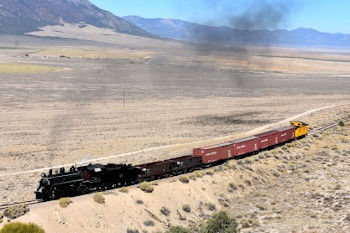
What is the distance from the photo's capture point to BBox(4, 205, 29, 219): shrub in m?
26.8

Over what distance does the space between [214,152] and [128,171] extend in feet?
39.0

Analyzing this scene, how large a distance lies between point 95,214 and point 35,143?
33.4m

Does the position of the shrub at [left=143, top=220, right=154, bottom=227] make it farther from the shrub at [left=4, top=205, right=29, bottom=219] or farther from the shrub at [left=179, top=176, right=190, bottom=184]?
the shrub at [left=4, top=205, right=29, bottom=219]

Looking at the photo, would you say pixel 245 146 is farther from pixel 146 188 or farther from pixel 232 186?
pixel 146 188

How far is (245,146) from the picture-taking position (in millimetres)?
48094

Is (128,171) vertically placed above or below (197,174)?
above

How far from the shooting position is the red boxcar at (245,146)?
46.4m

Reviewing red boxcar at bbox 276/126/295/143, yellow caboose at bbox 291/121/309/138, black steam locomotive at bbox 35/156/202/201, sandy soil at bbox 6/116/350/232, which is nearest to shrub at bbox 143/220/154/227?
sandy soil at bbox 6/116/350/232

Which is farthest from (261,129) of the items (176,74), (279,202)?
(176,74)

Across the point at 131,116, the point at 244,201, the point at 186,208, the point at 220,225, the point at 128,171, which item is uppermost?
the point at 128,171

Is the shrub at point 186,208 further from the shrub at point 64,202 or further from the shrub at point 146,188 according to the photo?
the shrub at point 64,202

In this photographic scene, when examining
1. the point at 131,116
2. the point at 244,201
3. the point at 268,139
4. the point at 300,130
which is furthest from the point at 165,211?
the point at 131,116

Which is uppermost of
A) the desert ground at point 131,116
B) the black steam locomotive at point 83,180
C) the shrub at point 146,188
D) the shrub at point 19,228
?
the shrub at point 19,228

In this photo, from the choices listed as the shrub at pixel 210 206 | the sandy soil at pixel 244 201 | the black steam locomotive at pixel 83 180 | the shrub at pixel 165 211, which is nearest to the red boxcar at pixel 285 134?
the sandy soil at pixel 244 201
